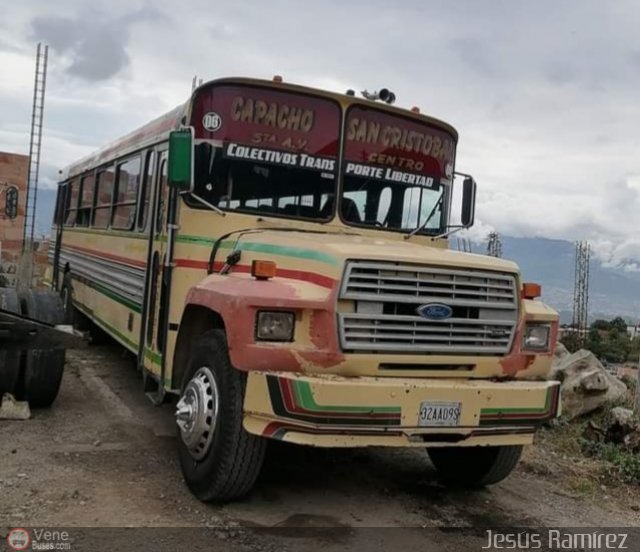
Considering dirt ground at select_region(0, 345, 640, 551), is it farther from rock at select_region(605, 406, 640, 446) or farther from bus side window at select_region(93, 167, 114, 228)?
bus side window at select_region(93, 167, 114, 228)

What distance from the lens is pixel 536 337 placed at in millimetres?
4777


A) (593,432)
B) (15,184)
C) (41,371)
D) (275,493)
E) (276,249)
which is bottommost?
(275,493)

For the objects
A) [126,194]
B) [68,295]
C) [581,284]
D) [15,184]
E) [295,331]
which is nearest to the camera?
[295,331]

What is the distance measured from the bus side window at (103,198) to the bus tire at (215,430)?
4065 millimetres

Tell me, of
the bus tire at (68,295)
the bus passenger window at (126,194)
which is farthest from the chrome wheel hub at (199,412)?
the bus tire at (68,295)

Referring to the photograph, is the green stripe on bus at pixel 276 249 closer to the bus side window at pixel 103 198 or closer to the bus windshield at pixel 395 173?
the bus windshield at pixel 395 173

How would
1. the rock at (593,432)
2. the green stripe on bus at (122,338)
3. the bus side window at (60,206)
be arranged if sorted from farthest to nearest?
the bus side window at (60,206) < the rock at (593,432) < the green stripe on bus at (122,338)

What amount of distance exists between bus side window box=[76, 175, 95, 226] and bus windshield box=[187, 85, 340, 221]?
458cm

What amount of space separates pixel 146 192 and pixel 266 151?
1724 mm

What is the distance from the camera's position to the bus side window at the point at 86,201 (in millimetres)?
9461

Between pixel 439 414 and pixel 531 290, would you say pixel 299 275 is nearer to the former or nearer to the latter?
pixel 439 414

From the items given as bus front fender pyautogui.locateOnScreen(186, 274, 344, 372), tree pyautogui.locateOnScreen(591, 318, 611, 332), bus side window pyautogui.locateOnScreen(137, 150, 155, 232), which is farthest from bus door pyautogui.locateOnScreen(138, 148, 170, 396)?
tree pyautogui.locateOnScreen(591, 318, 611, 332)

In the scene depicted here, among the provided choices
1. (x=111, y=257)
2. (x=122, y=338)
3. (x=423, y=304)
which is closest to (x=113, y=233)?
(x=111, y=257)

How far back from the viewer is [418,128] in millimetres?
5945
